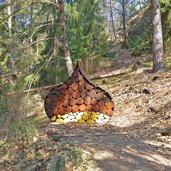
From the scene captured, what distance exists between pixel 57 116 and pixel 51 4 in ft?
12.9

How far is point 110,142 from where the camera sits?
5.89 meters

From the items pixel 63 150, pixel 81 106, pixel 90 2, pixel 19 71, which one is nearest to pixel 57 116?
pixel 81 106

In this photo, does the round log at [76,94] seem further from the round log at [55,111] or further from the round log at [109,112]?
the round log at [109,112]

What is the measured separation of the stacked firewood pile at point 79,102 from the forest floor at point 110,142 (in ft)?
1.58

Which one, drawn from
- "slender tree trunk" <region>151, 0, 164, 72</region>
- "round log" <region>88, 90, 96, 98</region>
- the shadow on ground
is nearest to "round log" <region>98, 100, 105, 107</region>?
"round log" <region>88, 90, 96, 98</region>

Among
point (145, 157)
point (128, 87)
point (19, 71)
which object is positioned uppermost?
point (19, 71)

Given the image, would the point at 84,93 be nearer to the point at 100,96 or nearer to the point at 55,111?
the point at 100,96

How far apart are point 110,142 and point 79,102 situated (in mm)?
3194

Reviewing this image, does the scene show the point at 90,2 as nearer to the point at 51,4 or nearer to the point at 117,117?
the point at 51,4

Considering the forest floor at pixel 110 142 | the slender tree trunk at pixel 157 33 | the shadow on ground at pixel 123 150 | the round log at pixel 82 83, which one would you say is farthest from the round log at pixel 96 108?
the slender tree trunk at pixel 157 33

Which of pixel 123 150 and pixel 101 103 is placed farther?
pixel 101 103

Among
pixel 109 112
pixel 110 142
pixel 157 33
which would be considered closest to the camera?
pixel 110 142

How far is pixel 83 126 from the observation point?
805cm

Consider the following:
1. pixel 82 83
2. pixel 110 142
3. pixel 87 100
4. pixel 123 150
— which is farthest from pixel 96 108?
pixel 123 150
